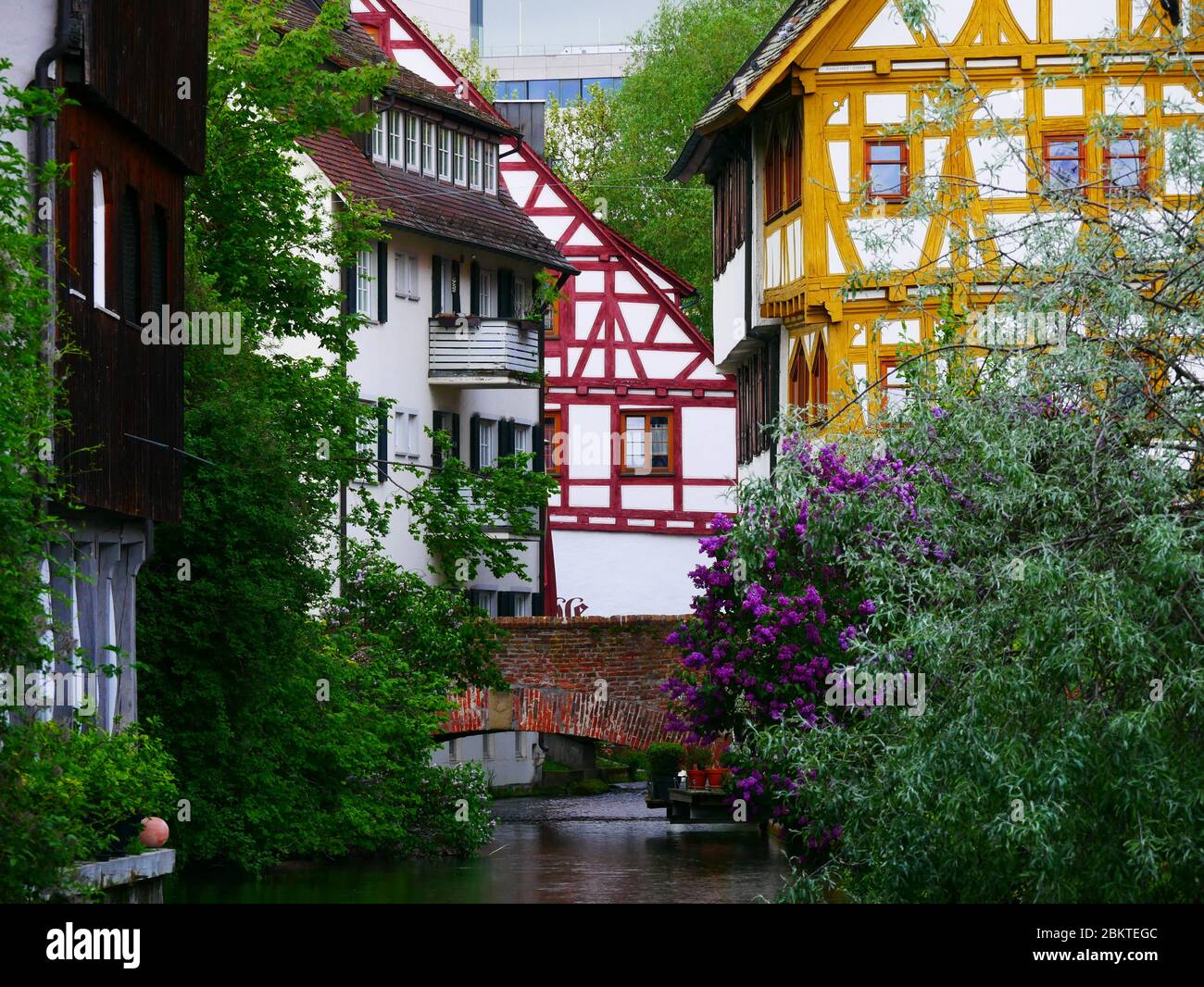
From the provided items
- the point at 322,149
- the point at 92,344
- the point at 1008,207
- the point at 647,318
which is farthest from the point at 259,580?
the point at 647,318

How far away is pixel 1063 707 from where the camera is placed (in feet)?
38.9

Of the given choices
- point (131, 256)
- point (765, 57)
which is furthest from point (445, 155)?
point (131, 256)

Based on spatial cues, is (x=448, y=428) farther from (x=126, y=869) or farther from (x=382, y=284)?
(x=126, y=869)

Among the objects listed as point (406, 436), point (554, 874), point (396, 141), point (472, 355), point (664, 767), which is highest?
point (396, 141)

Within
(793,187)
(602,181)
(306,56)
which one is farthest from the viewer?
(602,181)

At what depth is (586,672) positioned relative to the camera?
32.3 m

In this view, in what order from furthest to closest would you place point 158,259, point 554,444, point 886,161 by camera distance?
point 554,444, point 886,161, point 158,259

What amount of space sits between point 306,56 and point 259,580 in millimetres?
7425

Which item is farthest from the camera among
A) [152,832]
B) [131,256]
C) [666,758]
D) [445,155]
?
[445,155]

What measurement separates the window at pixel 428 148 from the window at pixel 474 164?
1.56 metres

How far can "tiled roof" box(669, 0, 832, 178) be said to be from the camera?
30.1 m

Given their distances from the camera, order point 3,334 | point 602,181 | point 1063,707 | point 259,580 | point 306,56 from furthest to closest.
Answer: point 602,181 < point 306,56 < point 259,580 < point 3,334 < point 1063,707

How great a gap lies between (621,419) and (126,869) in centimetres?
3401
